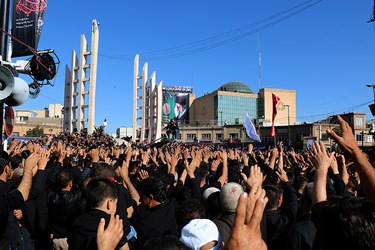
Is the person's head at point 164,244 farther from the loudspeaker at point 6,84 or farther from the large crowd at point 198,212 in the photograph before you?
the loudspeaker at point 6,84

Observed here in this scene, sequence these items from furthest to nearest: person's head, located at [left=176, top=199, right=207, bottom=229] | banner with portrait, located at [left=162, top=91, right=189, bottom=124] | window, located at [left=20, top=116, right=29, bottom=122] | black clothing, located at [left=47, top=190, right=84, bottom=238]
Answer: window, located at [left=20, top=116, right=29, bottom=122] → banner with portrait, located at [left=162, top=91, right=189, bottom=124] → black clothing, located at [left=47, top=190, right=84, bottom=238] → person's head, located at [left=176, top=199, right=207, bottom=229]

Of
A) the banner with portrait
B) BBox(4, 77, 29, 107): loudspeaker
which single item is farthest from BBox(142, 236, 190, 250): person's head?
the banner with portrait

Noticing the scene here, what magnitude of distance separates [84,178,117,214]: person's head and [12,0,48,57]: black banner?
8.87 metres

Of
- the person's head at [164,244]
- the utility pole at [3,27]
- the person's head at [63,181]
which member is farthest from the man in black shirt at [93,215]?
the utility pole at [3,27]

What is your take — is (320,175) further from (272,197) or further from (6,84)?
(6,84)

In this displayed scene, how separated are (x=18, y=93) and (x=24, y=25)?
12.7 ft

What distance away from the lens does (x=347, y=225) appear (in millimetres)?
1619

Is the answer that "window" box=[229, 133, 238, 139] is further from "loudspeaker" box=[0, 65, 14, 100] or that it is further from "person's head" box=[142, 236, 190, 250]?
"person's head" box=[142, 236, 190, 250]

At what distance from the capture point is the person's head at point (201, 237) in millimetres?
2637

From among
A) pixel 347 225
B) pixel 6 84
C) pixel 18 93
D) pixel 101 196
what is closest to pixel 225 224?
pixel 101 196

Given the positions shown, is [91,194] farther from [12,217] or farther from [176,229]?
[12,217]

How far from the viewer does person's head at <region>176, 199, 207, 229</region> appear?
3.54m

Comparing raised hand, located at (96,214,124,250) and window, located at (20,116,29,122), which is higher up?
window, located at (20,116,29,122)

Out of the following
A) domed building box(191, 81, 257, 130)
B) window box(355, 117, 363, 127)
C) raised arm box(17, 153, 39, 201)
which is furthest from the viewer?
Result: domed building box(191, 81, 257, 130)
